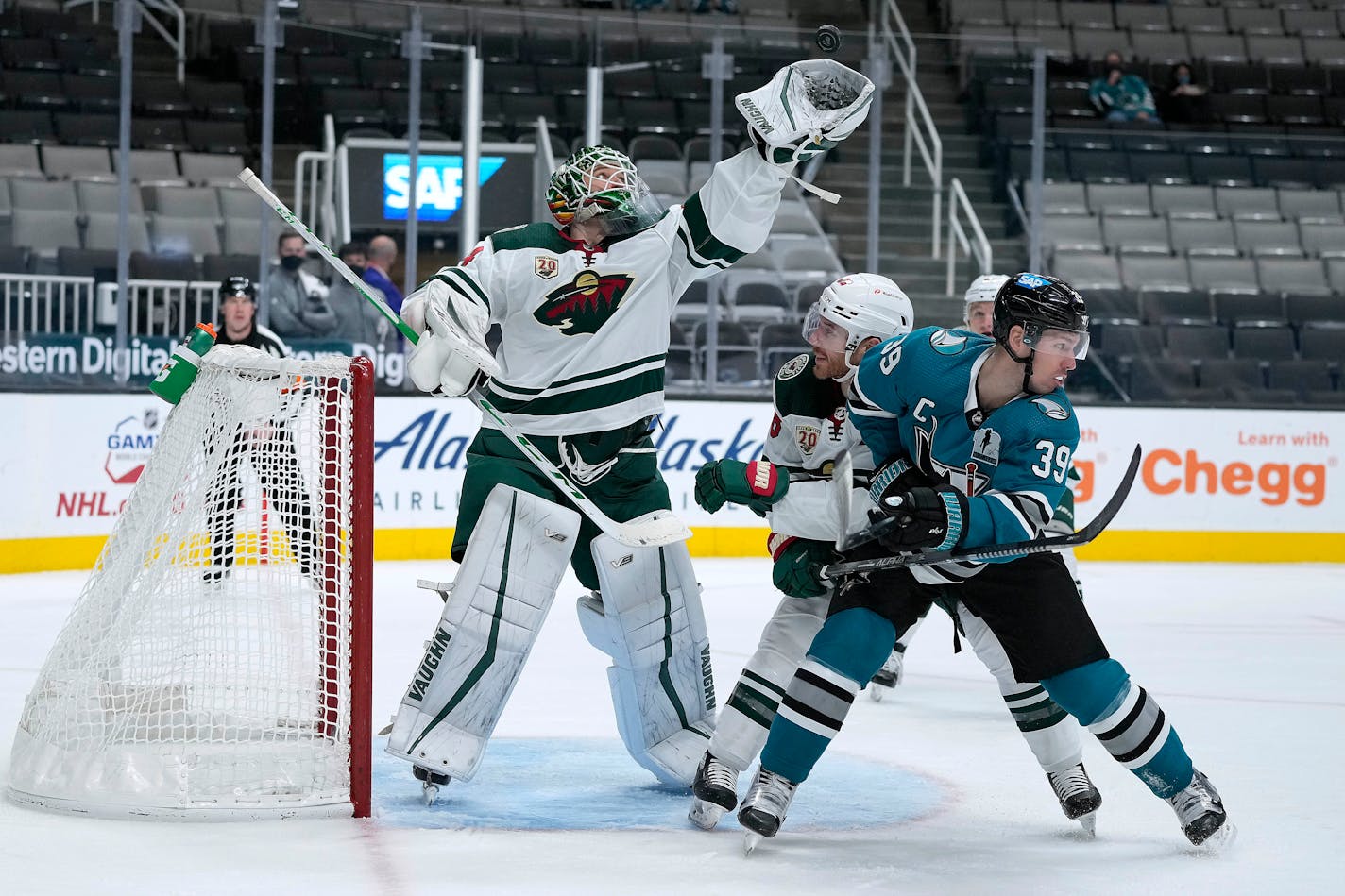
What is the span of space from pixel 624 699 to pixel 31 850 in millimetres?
1106

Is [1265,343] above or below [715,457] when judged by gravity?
above

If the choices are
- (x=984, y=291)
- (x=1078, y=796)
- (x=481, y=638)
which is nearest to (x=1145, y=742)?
(x=1078, y=796)

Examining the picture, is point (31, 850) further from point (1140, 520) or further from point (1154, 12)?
point (1154, 12)

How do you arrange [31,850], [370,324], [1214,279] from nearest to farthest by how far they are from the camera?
1. [31,850]
2. [370,324]
3. [1214,279]

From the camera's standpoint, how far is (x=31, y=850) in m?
2.71

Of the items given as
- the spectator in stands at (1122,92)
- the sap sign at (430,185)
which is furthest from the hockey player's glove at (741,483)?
the spectator in stands at (1122,92)

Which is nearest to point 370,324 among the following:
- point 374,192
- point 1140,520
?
point 374,192

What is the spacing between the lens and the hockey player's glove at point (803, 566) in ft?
9.86

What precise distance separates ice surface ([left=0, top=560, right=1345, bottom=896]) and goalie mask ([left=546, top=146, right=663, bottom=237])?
109 cm

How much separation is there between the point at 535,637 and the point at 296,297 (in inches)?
171

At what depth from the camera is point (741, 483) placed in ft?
9.43

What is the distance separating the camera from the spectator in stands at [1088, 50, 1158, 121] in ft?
32.7

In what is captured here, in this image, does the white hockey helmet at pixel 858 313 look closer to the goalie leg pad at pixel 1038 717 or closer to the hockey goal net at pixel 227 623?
the goalie leg pad at pixel 1038 717

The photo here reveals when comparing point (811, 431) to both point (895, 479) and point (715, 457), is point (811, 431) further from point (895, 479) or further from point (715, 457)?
point (715, 457)
